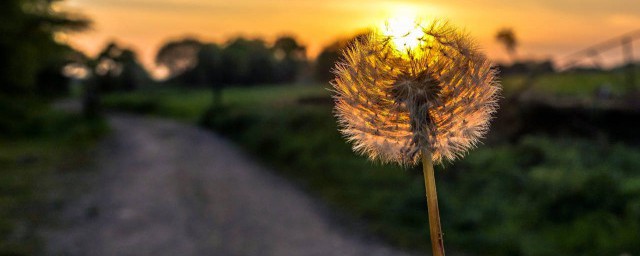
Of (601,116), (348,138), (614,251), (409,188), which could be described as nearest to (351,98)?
(348,138)

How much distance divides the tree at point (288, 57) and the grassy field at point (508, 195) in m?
33.5

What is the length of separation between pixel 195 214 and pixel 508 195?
23.1ft

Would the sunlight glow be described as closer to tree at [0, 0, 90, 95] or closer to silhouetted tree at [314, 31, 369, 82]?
tree at [0, 0, 90, 95]

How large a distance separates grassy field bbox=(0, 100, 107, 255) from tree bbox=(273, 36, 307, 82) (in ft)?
61.8

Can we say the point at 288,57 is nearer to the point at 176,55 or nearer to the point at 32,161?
the point at 176,55

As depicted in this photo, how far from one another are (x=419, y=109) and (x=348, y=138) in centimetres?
34

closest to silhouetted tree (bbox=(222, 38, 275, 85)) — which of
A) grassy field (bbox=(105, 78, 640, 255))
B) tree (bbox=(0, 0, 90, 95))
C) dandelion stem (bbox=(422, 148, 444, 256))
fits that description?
tree (bbox=(0, 0, 90, 95))

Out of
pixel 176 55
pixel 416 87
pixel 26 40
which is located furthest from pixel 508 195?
pixel 176 55

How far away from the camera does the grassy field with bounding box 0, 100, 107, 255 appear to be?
1485 cm

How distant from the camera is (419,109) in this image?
6.83 ft

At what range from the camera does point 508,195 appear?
13438 millimetres

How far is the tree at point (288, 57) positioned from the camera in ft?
179

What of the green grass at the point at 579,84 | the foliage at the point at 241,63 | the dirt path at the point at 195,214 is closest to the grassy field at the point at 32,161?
the dirt path at the point at 195,214

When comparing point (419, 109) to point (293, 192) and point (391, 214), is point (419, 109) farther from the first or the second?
point (293, 192)
